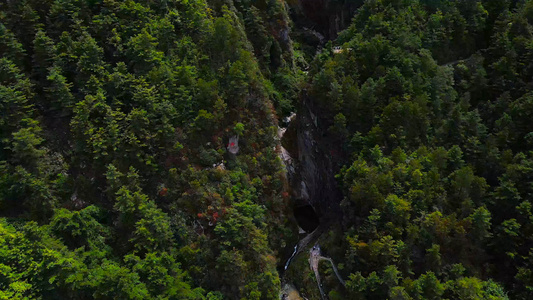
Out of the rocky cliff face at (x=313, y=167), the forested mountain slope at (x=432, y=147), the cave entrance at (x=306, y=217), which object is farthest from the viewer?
the cave entrance at (x=306, y=217)

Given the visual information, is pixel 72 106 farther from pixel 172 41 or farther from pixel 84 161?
pixel 172 41

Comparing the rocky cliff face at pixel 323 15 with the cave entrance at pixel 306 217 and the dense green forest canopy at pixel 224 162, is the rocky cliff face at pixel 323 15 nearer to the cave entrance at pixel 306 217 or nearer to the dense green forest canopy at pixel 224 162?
the dense green forest canopy at pixel 224 162

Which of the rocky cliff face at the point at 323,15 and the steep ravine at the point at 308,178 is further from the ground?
the rocky cliff face at the point at 323,15

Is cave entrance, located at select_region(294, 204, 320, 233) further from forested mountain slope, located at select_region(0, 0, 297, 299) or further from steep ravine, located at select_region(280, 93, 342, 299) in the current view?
forested mountain slope, located at select_region(0, 0, 297, 299)

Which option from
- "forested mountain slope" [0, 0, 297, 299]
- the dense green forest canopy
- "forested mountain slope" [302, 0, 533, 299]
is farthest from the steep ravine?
"forested mountain slope" [0, 0, 297, 299]

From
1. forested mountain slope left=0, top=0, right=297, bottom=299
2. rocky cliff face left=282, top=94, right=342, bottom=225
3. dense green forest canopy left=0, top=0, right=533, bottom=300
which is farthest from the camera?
rocky cliff face left=282, top=94, right=342, bottom=225

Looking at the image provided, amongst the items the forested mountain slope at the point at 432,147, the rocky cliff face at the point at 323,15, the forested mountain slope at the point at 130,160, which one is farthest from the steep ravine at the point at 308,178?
the rocky cliff face at the point at 323,15

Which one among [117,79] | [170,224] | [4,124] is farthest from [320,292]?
[4,124]
